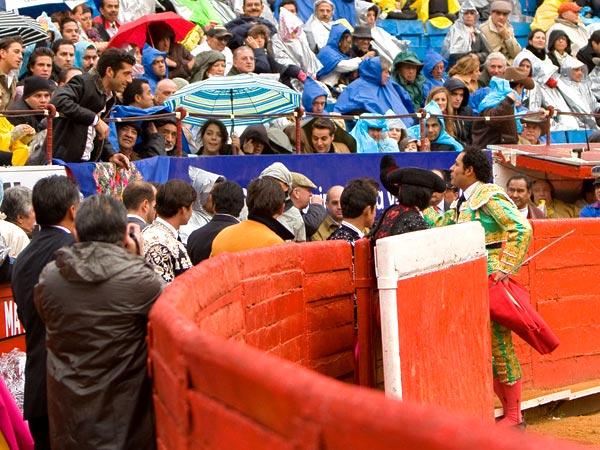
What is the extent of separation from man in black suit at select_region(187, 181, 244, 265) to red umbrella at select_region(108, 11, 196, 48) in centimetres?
584

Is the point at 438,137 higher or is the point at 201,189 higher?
the point at 201,189

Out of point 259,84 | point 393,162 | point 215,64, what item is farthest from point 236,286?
point 215,64

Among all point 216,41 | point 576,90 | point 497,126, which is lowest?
point 576,90

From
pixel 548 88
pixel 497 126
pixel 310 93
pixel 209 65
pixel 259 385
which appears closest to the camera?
pixel 259 385

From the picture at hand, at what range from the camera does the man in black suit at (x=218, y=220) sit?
700cm

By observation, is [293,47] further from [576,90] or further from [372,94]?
[576,90]

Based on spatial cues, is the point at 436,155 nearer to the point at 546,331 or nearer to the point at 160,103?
the point at 160,103

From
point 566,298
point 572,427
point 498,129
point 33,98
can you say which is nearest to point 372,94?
point 498,129

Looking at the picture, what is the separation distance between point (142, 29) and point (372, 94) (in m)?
3.11

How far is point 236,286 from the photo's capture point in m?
5.08

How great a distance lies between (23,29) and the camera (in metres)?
11.2

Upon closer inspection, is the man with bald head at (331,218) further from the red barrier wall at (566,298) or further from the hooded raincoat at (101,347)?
the hooded raincoat at (101,347)

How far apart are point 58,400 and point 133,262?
1.84 ft

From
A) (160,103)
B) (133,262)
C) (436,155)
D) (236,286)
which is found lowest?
(436,155)
